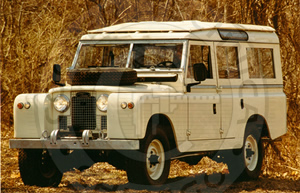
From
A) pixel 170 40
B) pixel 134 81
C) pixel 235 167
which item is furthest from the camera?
pixel 235 167

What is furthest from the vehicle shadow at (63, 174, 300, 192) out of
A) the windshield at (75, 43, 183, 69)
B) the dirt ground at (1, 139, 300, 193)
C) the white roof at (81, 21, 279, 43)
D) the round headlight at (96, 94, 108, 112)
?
the white roof at (81, 21, 279, 43)

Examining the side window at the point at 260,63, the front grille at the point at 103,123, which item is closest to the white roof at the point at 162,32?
the side window at the point at 260,63

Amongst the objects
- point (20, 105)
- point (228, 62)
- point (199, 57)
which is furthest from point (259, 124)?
point (20, 105)

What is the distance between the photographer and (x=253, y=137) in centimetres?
1145

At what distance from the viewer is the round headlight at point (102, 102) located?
9148 mm

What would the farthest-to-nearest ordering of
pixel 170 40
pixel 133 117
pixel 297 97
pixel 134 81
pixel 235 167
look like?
pixel 297 97, pixel 235 167, pixel 170 40, pixel 134 81, pixel 133 117

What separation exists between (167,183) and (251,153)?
1.99 m

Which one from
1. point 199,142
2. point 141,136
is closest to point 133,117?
point 141,136

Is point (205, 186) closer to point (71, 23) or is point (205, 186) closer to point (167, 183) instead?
point (167, 183)

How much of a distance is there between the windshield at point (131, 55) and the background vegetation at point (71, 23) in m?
4.28

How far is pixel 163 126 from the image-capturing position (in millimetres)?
9555

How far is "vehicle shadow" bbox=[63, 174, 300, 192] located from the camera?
9.35m

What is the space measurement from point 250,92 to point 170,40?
189cm

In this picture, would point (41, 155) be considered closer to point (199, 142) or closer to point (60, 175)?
point (60, 175)
